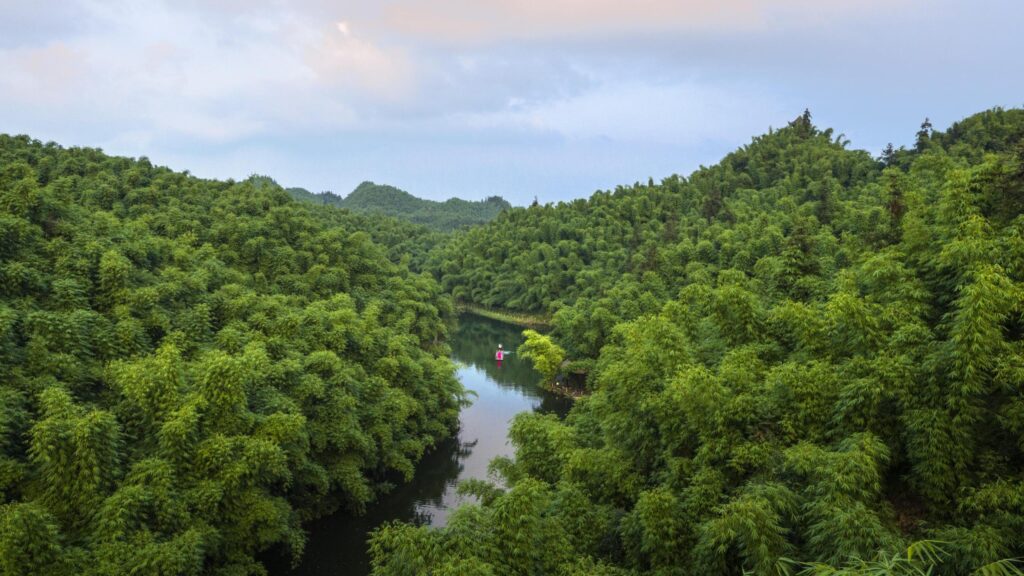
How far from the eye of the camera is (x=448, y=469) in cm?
3419

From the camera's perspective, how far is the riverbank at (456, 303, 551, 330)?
264 feet

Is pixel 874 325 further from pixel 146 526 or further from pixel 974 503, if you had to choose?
pixel 146 526

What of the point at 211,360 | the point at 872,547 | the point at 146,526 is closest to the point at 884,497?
the point at 872,547

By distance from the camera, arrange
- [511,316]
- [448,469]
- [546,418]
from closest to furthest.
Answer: [546,418] → [448,469] → [511,316]

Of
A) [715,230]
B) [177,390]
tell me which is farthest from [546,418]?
[715,230]

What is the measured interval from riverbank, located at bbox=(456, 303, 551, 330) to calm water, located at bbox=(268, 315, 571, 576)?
1692cm

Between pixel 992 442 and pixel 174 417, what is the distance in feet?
75.5

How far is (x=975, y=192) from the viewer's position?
74.9 ft

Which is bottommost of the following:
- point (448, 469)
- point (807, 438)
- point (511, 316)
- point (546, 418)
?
point (448, 469)

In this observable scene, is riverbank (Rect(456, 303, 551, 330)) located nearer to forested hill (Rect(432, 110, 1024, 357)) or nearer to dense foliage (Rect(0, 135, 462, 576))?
forested hill (Rect(432, 110, 1024, 357))

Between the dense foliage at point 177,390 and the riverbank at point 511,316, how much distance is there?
38546 mm

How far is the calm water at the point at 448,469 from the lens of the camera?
24844 mm

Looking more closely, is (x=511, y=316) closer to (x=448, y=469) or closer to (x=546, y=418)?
(x=448, y=469)

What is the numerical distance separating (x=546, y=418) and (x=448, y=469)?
11461 mm
